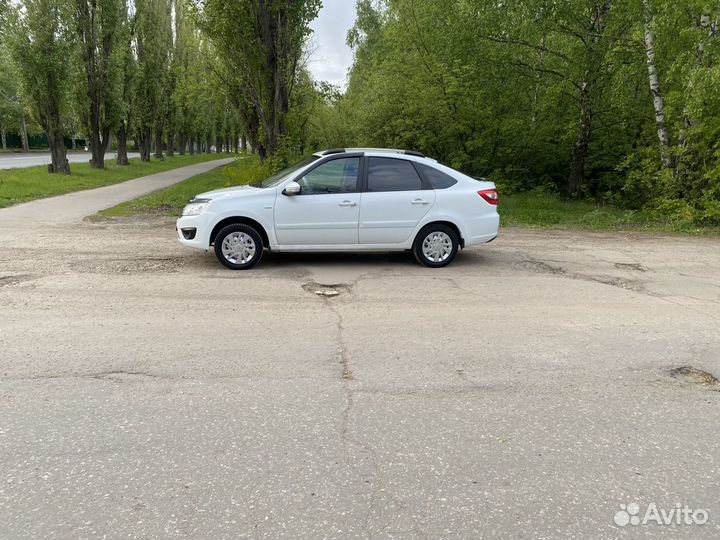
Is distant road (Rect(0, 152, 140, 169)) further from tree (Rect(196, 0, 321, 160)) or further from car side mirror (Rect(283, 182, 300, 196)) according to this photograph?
car side mirror (Rect(283, 182, 300, 196))

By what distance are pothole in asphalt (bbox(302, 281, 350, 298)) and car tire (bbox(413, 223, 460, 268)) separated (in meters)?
1.61

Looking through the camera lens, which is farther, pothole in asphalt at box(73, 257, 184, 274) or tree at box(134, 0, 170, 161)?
tree at box(134, 0, 170, 161)

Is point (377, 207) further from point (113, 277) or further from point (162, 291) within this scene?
point (113, 277)

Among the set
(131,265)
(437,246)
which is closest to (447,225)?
(437,246)

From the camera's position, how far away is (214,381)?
3994 mm

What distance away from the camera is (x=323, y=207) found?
761 centimetres

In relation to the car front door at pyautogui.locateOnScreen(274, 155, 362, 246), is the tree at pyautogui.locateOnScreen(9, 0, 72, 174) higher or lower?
higher

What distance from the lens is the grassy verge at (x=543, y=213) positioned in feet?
41.6

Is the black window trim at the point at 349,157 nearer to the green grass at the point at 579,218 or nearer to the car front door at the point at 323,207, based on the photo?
the car front door at the point at 323,207

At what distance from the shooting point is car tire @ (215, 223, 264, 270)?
24.6 feet

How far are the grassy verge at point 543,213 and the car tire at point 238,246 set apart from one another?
6.58 meters

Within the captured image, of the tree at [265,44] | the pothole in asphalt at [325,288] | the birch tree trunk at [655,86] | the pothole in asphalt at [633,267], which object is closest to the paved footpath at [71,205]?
the tree at [265,44]

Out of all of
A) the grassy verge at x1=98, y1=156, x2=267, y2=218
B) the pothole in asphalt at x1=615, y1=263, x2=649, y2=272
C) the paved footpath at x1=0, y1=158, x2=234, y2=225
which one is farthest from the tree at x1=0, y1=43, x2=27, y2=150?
the pothole in asphalt at x1=615, y1=263, x2=649, y2=272

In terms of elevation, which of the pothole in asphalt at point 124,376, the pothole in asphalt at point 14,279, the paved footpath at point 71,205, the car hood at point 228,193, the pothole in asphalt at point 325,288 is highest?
the car hood at point 228,193
